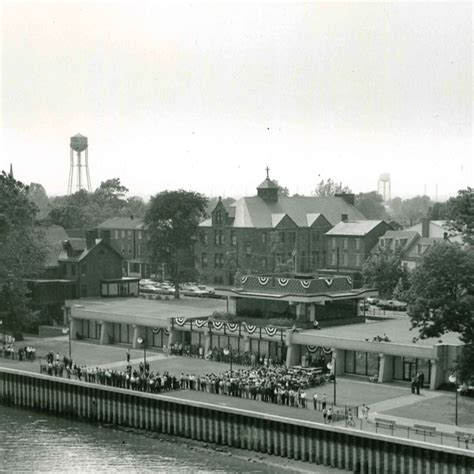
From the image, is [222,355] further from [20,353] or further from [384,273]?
[384,273]

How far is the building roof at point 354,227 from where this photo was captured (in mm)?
118688

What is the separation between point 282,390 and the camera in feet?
182

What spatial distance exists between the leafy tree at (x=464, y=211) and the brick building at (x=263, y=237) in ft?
191

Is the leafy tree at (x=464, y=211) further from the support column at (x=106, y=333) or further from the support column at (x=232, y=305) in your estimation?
the support column at (x=106, y=333)

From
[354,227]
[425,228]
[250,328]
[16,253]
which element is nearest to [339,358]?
[250,328]

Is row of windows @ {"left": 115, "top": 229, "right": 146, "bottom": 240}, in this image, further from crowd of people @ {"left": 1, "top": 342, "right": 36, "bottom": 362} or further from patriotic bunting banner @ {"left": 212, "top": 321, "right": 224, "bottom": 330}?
patriotic bunting banner @ {"left": 212, "top": 321, "right": 224, "bottom": 330}

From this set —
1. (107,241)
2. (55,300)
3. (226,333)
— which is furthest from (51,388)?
(107,241)

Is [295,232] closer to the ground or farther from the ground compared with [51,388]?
farther from the ground

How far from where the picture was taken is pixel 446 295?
53.6 metres

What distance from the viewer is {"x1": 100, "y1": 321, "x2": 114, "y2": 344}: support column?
80662mm

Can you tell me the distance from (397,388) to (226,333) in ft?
52.5

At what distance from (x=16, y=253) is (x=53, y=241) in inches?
764

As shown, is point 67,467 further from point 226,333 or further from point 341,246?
point 341,246

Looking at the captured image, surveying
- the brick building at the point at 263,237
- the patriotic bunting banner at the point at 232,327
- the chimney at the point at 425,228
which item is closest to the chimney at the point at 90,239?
the brick building at the point at 263,237
